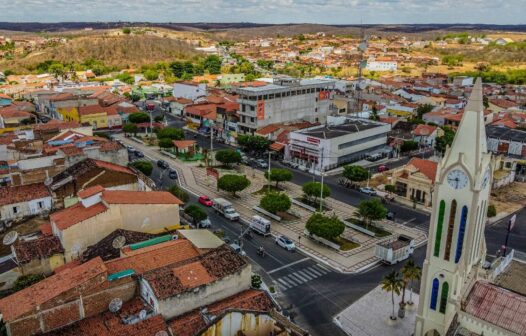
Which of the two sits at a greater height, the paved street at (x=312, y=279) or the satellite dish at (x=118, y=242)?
the satellite dish at (x=118, y=242)

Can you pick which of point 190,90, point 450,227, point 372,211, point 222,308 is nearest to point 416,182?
point 372,211

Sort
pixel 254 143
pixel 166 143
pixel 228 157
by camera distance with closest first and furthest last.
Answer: pixel 228 157 → pixel 254 143 → pixel 166 143

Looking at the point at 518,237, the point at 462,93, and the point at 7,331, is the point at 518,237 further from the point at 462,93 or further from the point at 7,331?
the point at 462,93

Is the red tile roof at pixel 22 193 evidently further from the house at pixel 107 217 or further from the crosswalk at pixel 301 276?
the crosswalk at pixel 301 276

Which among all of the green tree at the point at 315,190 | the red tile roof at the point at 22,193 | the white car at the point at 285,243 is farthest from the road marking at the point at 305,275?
the red tile roof at the point at 22,193

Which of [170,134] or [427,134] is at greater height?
[427,134]

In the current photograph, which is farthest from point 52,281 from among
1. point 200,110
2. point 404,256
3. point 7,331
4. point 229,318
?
point 200,110

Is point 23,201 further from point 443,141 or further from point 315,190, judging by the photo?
point 443,141
